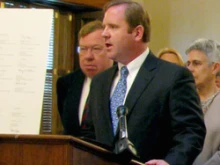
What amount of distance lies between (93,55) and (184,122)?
3.57 ft

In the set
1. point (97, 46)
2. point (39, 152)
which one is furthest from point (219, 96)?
point (39, 152)

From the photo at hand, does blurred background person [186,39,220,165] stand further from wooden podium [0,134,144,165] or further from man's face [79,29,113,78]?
wooden podium [0,134,144,165]

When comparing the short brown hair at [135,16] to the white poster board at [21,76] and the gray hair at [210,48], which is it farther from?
the gray hair at [210,48]

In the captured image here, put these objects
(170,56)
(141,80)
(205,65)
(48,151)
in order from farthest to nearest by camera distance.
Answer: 1. (170,56)
2. (205,65)
3. (141,80)
4. (48,151)

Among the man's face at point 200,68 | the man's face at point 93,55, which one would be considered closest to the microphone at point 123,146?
the man's face at point 93,55

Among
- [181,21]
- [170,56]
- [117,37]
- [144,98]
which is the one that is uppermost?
[181,21]

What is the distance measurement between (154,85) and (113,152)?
542mm

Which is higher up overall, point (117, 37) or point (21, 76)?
point (117, 37)

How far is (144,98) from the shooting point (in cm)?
211

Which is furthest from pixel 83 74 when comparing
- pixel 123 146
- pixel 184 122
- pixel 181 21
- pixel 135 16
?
pixel 181 21

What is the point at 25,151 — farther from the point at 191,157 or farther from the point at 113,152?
the point at 191,157

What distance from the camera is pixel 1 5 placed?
520cm

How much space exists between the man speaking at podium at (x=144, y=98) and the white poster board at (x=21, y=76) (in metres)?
0.29

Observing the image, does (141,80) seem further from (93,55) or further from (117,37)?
(93,55)
